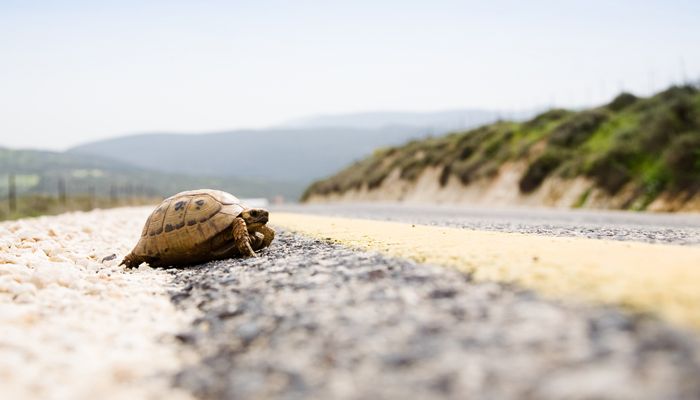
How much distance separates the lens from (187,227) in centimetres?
884

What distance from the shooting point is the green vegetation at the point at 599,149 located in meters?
24.0

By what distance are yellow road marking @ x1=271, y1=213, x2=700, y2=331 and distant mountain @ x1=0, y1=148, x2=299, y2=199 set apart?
5351 inches

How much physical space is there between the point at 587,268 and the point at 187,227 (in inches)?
241

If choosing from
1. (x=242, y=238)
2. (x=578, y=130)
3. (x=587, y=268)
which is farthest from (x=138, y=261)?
(x=578, y=130)

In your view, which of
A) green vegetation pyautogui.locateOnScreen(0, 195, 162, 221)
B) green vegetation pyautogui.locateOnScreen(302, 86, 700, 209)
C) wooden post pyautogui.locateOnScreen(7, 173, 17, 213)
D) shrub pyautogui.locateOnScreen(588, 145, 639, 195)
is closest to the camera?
green vegetation pyautogui.locateOnScreen(302, 86, 700, 209)

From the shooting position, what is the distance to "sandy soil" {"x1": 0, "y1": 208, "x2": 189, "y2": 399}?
3837 millimetres

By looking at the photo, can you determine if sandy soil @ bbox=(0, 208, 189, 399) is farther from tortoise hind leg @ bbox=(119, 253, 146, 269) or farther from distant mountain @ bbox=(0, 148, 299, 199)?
distant mountain @ bbox=(0, 148, 299, 199)

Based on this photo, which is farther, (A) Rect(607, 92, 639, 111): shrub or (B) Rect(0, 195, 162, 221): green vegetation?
(B) Rect(0, 195, 162, 221): green vegetation

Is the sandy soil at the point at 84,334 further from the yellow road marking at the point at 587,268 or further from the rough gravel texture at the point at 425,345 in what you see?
the yellow road marking at the point at 587,268

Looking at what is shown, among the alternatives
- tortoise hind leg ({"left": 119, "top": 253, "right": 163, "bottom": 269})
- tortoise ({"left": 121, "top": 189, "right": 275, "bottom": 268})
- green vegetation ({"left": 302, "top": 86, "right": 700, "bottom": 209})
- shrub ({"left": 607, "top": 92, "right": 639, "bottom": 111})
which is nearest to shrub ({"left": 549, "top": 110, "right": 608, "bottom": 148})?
green vegetation ({"left": 302, "top": 86, "right": 700, "bottom": 209})

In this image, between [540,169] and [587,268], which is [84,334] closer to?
[587,268]

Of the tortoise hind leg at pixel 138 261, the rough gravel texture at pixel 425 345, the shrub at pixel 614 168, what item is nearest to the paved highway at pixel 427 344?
the rough gravel texture at pixel 425 345

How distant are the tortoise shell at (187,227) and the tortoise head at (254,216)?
0.12 m

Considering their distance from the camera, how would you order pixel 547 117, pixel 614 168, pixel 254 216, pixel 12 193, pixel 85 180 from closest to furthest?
pixel 254 216 → pixel 614 168 → pixel 12 193 → pixel 547 117 → pixel 85 180
